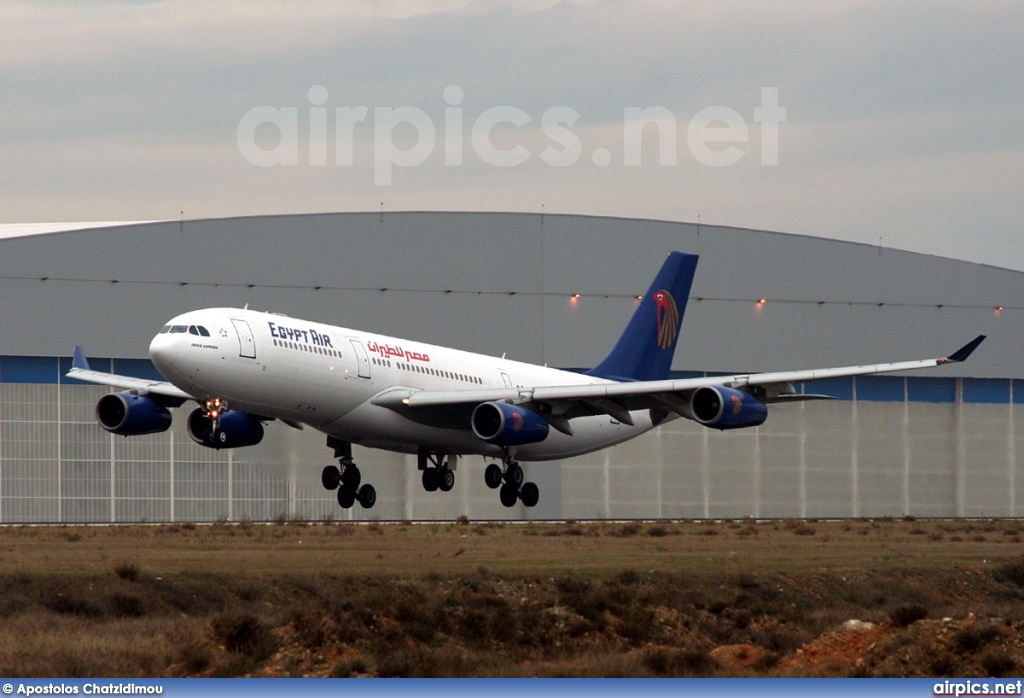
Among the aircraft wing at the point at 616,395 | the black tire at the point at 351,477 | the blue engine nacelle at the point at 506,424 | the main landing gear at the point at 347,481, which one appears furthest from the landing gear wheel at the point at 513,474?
the black tire at the point at 351,477

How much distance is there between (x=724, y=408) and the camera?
43.8m

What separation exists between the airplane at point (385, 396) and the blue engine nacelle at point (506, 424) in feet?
0.14

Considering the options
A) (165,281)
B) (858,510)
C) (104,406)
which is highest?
(165,281)

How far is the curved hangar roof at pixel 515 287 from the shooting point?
6419 cm

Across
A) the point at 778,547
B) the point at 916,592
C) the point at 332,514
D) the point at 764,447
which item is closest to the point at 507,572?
the point at 916,592

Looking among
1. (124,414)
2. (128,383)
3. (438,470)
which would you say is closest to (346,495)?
(438,470)

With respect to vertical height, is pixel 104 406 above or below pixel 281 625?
above

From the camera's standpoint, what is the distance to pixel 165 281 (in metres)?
64.8

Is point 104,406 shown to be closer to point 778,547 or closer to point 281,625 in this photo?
point 281,625

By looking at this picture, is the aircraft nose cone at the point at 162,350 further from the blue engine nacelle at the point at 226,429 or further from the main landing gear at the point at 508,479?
the main landing gear at the point at 508,479

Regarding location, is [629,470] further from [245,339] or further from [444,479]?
[245,339]

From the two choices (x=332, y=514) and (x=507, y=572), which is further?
(x=332, y=514)

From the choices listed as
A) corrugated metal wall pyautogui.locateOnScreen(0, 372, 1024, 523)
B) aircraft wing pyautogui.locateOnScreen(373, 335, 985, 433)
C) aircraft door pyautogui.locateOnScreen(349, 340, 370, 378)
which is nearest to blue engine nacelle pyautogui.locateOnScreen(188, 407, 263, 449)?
aircraft door pyautogui.locateOnScreen(349, 340, 370, 378)

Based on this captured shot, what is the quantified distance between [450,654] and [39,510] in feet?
109
